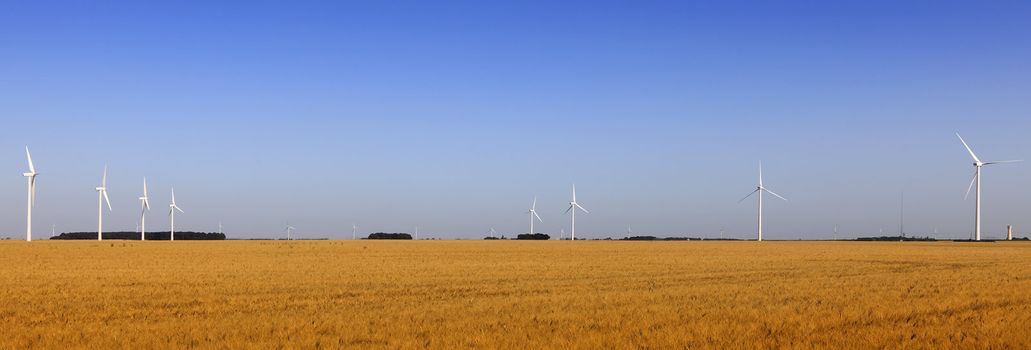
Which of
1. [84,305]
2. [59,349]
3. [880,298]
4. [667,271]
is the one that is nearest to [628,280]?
[667,271]

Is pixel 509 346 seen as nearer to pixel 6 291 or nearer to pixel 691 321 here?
pixel 691 321

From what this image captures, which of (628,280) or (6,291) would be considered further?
(628,280)

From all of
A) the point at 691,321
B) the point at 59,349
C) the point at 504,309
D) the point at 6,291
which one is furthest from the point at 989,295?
the point at 6,291

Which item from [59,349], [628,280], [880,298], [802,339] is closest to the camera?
[59,349]

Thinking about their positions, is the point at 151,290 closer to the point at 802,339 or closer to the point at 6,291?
the point at 6,291

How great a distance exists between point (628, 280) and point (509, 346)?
65.8ft

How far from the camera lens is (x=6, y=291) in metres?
29.6

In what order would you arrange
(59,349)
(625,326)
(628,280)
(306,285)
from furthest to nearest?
(628,280) < (306,285) < (625,326) < (59,349)

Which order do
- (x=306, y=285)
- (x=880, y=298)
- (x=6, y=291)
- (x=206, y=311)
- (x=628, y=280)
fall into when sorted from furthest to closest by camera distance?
1. (x=628, y=280)
2. (x=306, y=285)
3. (x=6, y=291)
4. (x=880, y=298)
5. (x=206, y=311)

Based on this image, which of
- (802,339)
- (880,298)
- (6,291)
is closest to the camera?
(802,339)

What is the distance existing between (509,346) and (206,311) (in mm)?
9347

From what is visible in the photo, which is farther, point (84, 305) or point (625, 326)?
point (84, 305)

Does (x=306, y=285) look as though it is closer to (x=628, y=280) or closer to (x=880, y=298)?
(x=628, y=280)

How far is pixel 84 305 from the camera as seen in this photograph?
24453 mm
